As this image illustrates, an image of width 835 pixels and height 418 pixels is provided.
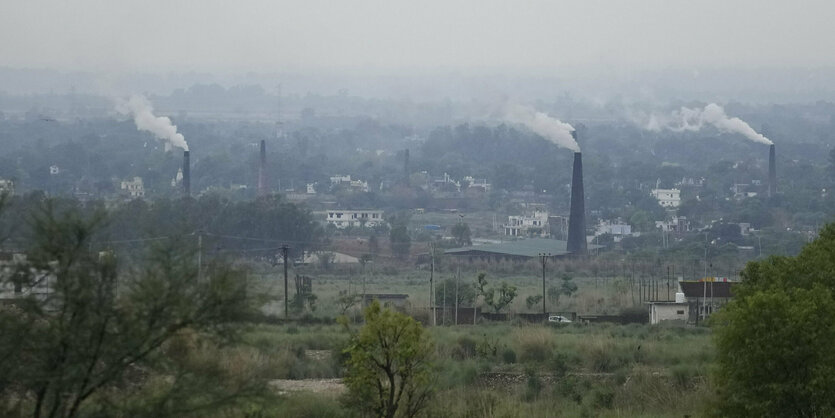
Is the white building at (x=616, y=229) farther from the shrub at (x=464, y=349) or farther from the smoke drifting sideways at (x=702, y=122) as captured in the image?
the shrub at (x=464, y=349)

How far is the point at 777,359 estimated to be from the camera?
12.5 m

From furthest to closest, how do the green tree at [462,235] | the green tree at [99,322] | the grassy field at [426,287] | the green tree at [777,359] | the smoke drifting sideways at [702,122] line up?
the smoke drifting sideways at [702,122]
the green tree at [462,235]
the grassy field at [426,287]
the green tree at [777,359]
the green tree at [99,322]

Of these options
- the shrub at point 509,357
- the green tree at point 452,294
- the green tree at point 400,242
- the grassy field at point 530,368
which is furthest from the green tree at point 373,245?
the shrub at point 509,357

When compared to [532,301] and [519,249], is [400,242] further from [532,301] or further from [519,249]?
[532,301]

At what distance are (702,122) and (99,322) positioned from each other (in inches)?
4422

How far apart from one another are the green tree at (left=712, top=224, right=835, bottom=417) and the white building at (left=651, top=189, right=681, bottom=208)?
206ft

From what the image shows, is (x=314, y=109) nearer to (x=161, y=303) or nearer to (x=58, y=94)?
(x=58, y=94)

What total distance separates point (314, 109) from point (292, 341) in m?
141

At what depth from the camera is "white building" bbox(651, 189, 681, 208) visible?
75.8 meters

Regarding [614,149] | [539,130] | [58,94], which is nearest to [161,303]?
[539,130]

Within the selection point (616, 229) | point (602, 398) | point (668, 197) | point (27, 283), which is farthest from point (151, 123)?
point (27, 283)

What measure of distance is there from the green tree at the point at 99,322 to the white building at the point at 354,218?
53698 mm

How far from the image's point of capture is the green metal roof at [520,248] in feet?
164

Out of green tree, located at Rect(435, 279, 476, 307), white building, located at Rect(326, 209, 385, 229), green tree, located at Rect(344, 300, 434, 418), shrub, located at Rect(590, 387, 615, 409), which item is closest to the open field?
shrub, located at Rect(590, 387, 615, 409)
